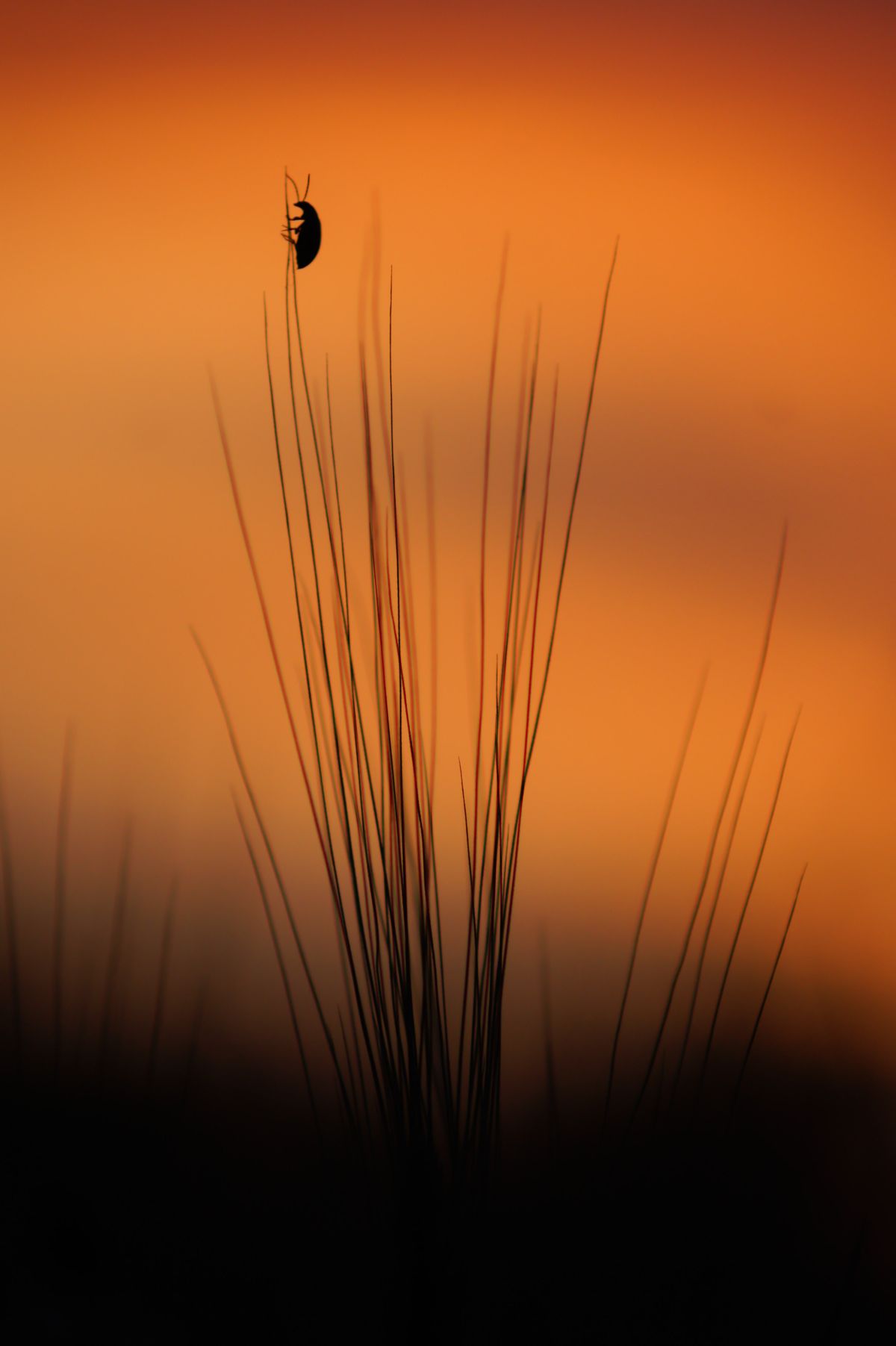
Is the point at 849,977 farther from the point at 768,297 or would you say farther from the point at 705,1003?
the point at 768,297

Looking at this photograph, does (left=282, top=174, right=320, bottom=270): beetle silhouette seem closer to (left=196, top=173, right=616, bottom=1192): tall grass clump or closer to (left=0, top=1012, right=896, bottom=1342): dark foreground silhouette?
(left=196, top=173, right=616, bottom=1192): tall grass clump

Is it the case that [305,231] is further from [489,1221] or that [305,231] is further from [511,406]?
[489,1221]

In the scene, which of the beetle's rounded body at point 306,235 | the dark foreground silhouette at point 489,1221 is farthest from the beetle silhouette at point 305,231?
the dark foreground silhouette at point 489,1221

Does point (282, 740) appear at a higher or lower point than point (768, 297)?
lower

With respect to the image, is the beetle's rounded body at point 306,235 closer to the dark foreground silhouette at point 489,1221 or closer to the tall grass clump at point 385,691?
the tall grass clump at point 385,691

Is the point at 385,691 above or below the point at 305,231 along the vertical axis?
below

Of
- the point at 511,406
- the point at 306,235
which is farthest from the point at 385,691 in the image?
the point at 306,235

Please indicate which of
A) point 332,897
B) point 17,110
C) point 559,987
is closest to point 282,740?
point 332,897
